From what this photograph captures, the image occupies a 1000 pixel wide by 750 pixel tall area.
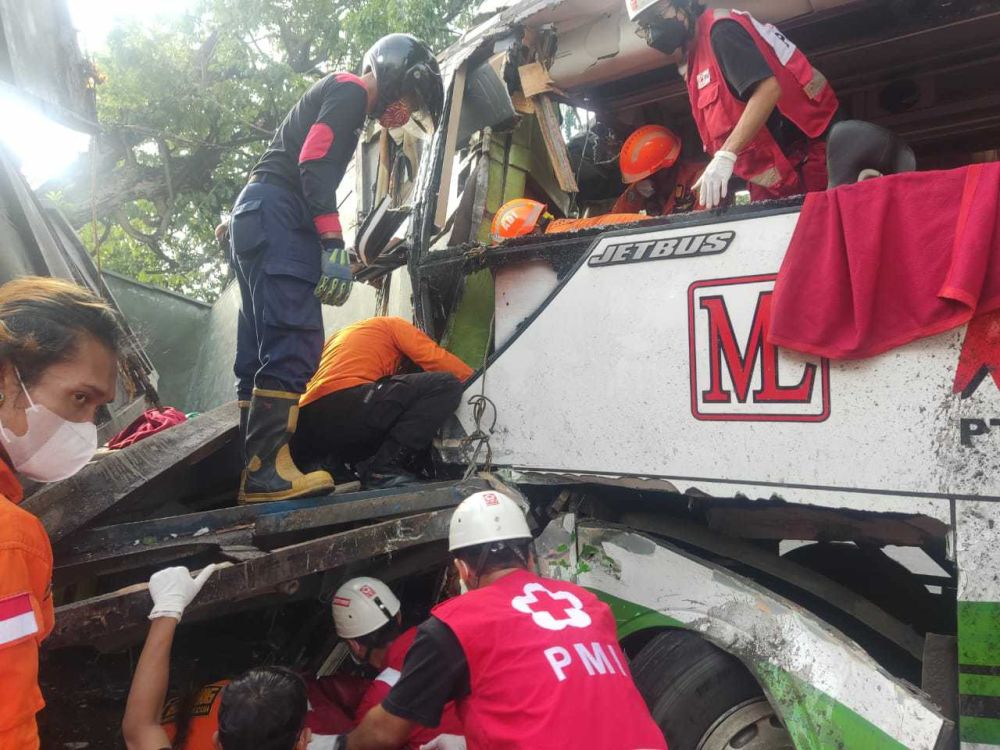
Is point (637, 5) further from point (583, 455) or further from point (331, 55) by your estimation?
point (331, 55)

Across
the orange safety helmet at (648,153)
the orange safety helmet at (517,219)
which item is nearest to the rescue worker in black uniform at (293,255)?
the orange safety helmet at (517,219)

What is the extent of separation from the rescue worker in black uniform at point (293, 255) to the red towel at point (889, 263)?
65.5 inches

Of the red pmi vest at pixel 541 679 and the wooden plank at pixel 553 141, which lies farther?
the wooden plank at pixel 553 141

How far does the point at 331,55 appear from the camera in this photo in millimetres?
11359

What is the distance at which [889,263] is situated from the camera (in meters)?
2.08

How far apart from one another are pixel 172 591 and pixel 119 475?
60cm

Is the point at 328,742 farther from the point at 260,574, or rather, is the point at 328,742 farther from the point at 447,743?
the point at 260,574

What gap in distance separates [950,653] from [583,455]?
1221mm

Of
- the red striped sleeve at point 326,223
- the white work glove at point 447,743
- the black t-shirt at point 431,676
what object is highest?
the red striped sleeve at point 326,223

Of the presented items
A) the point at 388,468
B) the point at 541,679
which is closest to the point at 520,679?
the point at 541,679

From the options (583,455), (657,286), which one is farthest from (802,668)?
(657,286)

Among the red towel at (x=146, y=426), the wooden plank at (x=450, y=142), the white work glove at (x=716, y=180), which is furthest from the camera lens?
the wooden plank at (x=450, y=142)

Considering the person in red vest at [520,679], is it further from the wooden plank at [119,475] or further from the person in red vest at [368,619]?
the wooden plank at [119,475]

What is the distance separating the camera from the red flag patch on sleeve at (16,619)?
4.50 feet
